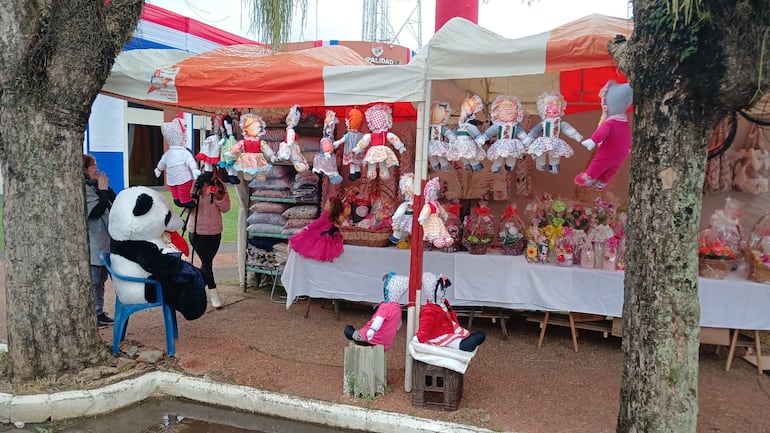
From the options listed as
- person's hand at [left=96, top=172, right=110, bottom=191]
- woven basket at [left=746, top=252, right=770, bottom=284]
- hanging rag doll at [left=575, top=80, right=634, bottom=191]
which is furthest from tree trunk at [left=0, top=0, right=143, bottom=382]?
woven basket at [left=746, top=252, right=770, bottom=284]

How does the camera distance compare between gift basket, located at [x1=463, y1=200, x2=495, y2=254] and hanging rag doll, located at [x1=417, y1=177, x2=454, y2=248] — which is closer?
hanging rag doll, located at [x1=417, y1=177, x2=454, y2=248]

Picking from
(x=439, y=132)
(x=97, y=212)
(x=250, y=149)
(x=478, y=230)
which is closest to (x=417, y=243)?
(x=439, y=132)

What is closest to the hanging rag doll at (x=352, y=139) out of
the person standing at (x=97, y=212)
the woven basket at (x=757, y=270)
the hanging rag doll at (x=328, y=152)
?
the hanging rag doll at (x=328, y=152)

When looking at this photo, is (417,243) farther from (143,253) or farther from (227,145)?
(143,253)

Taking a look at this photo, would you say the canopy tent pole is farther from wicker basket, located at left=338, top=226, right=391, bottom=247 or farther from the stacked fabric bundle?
the stacked fabric bundle

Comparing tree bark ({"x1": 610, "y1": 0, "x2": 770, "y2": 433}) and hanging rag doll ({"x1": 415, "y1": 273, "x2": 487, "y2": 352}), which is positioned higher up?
tree bark ({"x1": 610, "y1": 0, "x2": 770, "y2": 433})

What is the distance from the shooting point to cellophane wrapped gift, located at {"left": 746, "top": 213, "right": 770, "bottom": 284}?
4.74 m

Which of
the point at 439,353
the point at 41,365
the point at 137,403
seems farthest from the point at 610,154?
the point at 41,365

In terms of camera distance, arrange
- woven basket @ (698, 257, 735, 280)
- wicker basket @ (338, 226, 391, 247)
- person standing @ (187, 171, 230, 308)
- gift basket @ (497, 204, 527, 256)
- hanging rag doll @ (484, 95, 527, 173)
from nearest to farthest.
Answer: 1. hanging rag doll @ (484, 95, 527, 173)
2. woven basket @ (698, 257, 735, 280)
3. gift basket @ (497, 204, 527, 256)
4. wicker basket @ (338, 226, 391, 247)
5. person standing @ (187, 171, 230, 308)

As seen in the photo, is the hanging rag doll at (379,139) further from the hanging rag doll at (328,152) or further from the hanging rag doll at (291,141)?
the hanging rag doll at (291,141)

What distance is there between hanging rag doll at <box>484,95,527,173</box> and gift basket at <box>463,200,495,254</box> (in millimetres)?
1208

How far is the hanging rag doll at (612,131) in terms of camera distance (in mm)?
3984

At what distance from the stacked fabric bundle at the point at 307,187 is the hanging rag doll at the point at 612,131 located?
11.5ft

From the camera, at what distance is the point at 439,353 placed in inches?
156
